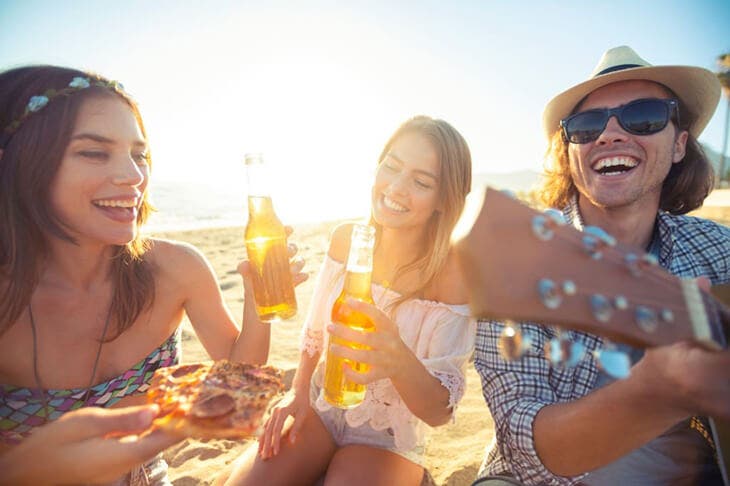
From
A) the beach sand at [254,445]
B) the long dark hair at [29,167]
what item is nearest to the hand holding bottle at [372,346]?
the long dark hair at [29,167]

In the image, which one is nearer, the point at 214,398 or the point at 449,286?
the point at 214,398

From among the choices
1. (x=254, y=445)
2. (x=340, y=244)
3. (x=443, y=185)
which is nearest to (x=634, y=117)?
(x=443, y=185)

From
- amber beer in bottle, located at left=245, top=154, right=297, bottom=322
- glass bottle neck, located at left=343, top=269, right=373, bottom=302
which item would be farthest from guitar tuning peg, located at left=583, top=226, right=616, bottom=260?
amber beer in bottle, located at left=245, top=154, right=297, bottom=322

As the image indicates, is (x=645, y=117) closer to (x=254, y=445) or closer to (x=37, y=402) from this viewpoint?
(x=254, y=445)

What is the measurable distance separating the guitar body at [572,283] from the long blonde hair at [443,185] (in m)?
1.81

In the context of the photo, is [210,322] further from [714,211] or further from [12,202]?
[714,211]

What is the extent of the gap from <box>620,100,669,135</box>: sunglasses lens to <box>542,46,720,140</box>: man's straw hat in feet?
0.72

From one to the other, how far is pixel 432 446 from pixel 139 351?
7.86 feet

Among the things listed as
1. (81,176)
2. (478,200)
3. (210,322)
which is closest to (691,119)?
(478,200)

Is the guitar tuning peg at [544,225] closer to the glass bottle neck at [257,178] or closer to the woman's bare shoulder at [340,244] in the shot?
the glass bottle neck at [257,178]

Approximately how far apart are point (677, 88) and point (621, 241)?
1171 millimetres

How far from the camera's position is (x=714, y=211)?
1381cm

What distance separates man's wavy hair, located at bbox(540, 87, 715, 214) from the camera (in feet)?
10.2

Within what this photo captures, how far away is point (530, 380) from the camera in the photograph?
2207mm
